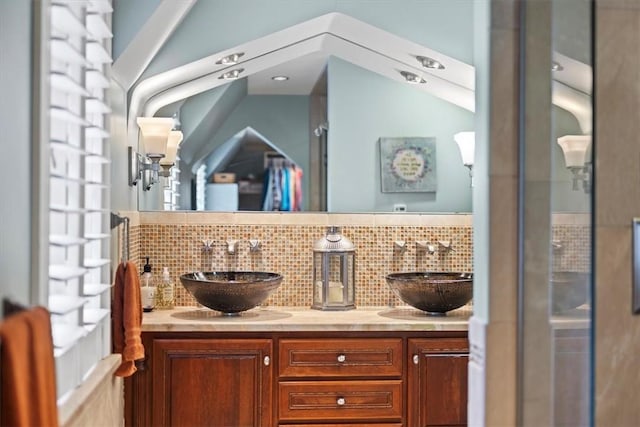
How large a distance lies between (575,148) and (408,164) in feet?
7.05

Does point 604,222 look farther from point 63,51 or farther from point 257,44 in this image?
point 257,44

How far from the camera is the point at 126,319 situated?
293 centimetres

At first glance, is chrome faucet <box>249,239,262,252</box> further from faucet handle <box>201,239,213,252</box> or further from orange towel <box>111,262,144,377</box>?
orange towel <box>111,262,144,377</box>

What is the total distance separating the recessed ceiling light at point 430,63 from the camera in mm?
3779

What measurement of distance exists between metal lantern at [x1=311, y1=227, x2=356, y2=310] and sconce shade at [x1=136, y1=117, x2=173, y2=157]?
0.94 m

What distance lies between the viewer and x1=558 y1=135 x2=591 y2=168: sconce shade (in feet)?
6.70

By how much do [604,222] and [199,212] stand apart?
2.39m

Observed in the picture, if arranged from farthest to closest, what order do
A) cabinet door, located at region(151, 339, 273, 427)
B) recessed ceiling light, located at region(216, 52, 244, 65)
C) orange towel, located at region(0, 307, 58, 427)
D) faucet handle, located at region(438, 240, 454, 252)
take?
1. faucet handle, located at region(438, 240, 454, 252)
2. recessed ceiling light, located at region(216, 52, 244, 65)
3. cabinet door, located at region(151, 339, 273, 427)
4. orange towel, located at region(0, 307, 58, 427)

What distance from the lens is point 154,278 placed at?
4.01m

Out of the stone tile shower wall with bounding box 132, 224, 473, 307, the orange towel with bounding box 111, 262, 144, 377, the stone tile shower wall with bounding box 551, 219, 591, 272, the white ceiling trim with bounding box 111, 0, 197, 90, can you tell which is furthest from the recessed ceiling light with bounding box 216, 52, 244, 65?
the stone tile shower wall with bounding box 551, 219, 591, 272

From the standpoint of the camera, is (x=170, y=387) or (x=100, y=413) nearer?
(x=100, y=413)

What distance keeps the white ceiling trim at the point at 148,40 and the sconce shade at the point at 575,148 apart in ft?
5.58

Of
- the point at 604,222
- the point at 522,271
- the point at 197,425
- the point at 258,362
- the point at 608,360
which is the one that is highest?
the point at 604,222

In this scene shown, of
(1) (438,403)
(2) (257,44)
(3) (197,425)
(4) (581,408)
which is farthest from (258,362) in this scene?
(4) (581,408)
